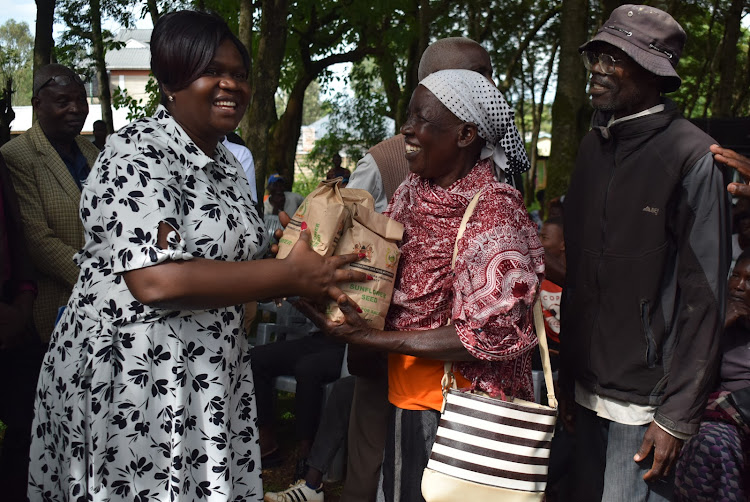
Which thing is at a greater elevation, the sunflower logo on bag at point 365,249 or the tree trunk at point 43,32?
the tree trunk at point 43,32

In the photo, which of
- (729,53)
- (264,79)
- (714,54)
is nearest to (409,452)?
(264,79)

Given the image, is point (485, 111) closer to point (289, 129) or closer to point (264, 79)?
point (264, 79)

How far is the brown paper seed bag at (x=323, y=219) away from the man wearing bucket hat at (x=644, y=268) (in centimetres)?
103

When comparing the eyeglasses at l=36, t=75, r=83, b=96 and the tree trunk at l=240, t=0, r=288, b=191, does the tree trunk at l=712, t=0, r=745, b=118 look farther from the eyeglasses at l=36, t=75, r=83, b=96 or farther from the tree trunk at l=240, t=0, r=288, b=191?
the eyeglasses at l=36, t=75, r=83, b=96

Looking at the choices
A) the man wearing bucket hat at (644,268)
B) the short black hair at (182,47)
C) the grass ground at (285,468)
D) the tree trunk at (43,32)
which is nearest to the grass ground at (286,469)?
the grass ground at (285,468)

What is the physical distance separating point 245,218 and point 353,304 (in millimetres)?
447

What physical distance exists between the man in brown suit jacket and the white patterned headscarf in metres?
2.55

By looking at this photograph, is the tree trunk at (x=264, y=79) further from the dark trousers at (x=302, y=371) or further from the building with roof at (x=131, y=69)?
the building with roof at (x=131, y=69)

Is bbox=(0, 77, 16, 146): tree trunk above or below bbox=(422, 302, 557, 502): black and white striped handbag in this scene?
above

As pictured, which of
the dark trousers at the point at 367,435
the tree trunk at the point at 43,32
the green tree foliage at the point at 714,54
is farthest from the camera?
the green tree foliage at the point at 714,54

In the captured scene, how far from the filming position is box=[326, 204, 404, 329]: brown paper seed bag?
229 centimetres

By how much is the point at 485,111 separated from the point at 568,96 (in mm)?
7398

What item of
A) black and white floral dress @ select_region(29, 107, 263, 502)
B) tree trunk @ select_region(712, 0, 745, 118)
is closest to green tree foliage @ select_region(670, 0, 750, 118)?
tree trunk @ select_region(712, 0, 745, 118)

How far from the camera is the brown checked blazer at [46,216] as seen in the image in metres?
4.02
